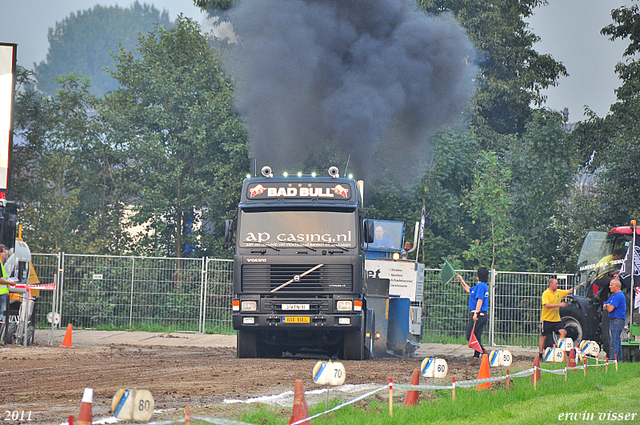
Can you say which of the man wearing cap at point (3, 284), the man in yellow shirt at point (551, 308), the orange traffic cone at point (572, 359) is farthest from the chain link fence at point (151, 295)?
the orange traffic cone at point (572, 359)

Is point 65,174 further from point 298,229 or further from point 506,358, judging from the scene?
point 506,358

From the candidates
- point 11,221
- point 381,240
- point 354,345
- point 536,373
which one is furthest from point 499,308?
point 11,221

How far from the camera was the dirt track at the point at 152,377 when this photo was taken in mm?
8352

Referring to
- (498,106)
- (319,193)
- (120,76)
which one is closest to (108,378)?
(319,193)

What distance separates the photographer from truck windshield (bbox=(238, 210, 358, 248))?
14.0m

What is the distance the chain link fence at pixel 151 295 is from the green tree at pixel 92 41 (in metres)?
144

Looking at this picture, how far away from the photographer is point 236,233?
14.2m

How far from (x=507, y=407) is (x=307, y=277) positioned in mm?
5331

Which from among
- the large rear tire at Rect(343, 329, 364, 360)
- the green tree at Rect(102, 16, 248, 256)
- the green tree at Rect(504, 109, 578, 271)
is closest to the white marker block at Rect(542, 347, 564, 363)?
the large rear tire at Rect(343, 329, 364, 360)

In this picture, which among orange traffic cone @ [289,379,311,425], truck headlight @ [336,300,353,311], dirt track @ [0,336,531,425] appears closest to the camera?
orange traffic cone @ [289,379,311,425]

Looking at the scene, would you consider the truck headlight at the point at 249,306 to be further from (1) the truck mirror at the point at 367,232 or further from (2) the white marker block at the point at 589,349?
(2) the white marker block at the point at 589,349

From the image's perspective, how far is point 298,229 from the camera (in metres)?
14.1

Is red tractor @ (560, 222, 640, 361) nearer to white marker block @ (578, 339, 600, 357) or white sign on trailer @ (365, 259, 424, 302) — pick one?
white marker block @ (578, 339, 600, 357)

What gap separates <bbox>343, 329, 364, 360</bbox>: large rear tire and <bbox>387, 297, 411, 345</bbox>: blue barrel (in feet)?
8.68
